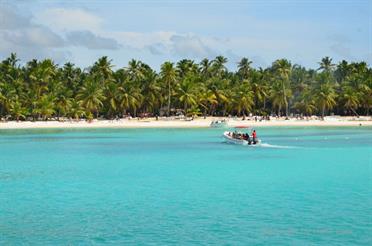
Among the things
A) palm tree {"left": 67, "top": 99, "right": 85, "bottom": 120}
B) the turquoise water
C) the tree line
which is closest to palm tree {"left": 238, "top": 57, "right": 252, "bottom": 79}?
the tree line

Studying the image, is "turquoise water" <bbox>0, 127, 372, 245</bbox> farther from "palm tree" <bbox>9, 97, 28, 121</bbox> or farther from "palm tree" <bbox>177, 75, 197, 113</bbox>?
"palm tree" <bbox>177, 75, 197, 113</bbox>

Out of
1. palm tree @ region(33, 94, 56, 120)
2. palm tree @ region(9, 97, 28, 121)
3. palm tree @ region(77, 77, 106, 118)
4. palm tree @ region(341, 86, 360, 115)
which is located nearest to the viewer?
palm tree @ region(9, 97, 28, 121)

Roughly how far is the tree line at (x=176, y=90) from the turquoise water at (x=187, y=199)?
A: 167 ft

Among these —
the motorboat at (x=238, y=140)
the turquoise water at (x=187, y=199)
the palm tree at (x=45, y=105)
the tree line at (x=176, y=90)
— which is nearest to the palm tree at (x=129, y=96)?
the tree line at (x=176, y=90)

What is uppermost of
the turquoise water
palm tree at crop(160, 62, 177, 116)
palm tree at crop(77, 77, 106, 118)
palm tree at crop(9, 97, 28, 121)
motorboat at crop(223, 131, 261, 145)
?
palm tree at crop(160, 62, 177, 116)

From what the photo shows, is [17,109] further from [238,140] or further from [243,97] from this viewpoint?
[238,140]

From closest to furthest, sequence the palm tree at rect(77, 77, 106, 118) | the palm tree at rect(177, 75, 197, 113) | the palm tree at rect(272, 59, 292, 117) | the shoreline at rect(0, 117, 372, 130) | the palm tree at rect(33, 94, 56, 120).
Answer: the shoreline at rect(0, 117, 372, 130)
the palm tree at rect(33, 94, 56, 120)
the palm tree at rect(77, 77, 106, 118)
the palm tree at rect(177, 75, 197, 113)
the palm tree at rect(272, 59, 292, 117)

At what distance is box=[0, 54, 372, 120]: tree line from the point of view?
9088 cm

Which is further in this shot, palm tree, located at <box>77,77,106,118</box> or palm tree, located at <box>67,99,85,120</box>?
palm tree, located at <box>67,99,85,120</box>

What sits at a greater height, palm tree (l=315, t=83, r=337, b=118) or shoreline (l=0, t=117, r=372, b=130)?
palm tree (l=315, t=83, r=337, b=118)

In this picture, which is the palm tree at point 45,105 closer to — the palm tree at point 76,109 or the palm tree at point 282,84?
the palm tree at point 76,109

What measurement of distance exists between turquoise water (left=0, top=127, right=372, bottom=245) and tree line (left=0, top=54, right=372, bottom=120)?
1998 inches

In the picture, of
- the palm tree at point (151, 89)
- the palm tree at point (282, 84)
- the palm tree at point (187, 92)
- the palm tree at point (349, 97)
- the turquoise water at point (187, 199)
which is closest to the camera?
the turquoise water at point (187, 199)

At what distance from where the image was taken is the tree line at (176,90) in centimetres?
9088
